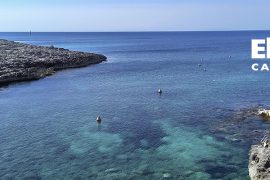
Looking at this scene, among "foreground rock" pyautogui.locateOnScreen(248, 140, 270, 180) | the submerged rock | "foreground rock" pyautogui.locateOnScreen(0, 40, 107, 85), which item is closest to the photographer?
"foreground rock" pyautogui.locateOnScreen(248, 140, 270, 180)

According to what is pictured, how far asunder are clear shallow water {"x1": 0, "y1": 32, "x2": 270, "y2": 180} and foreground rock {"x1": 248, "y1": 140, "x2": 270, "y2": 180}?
1.59 metres

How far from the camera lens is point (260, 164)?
3891 cm

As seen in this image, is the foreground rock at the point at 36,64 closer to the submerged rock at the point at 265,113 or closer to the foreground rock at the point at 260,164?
the submerged rock at the point at 265,113

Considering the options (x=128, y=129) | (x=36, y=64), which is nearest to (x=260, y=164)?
(x=128, y=129)

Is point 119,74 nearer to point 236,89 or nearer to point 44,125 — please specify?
point 236,89

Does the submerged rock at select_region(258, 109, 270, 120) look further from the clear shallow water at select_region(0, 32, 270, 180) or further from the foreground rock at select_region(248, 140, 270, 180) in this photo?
the foreground rock at select_region(248, 140, 270, 180)

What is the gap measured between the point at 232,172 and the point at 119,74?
80.1 metres

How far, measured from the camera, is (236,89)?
8919 cm

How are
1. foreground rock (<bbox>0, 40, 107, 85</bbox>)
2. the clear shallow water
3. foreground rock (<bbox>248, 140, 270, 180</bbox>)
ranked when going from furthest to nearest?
foreground rock (<bbox>0, 40, 107, 85</bbox>) → the clear shallow water → foreground rock (<bbox>248, 140, 270, 180</bbox>)

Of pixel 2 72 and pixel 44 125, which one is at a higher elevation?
pixel 2 72

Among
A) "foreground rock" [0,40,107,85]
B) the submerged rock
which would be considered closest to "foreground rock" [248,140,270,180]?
the submerged rock

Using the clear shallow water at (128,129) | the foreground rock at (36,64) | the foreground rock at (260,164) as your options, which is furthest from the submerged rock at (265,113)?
the foreground rock at (36,64)

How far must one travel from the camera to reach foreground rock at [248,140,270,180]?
37.8m

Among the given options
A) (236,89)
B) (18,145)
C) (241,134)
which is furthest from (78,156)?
(236,89)
